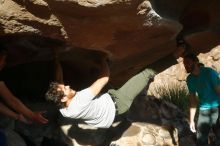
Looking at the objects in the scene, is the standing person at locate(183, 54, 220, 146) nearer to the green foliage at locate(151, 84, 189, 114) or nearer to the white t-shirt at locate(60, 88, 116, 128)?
the white t-shirt at locate(60, 88, 116, 128)

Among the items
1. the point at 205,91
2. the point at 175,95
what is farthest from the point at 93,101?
the point at 175,95

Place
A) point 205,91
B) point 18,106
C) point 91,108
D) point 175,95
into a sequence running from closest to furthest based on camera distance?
point 18,106 < point 91,108 < point 205,91 < point 175,95

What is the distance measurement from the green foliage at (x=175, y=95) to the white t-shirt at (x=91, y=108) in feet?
12.3

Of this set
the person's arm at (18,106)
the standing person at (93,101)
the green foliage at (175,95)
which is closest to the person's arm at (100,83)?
the standing person at (93,101)

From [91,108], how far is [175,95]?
4.85m

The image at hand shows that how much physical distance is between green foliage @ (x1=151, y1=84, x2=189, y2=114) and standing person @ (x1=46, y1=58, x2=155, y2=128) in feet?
10.3

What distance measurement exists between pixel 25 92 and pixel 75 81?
2.80 feet

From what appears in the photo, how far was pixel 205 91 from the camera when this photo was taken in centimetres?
630

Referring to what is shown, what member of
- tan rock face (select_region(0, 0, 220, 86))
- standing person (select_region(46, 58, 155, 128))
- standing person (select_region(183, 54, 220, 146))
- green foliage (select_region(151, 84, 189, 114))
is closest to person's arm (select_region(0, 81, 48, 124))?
standing person (select_region(46, 58, 155, 128))

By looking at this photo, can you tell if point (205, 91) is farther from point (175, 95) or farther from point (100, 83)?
point (175, 95)

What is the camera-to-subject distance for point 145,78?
7.20 metres

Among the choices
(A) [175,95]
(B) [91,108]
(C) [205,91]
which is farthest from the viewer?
(A) [175,95]

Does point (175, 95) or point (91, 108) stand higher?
point (91, 108)

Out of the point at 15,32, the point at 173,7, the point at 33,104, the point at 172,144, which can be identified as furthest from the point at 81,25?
the point at 172,144
